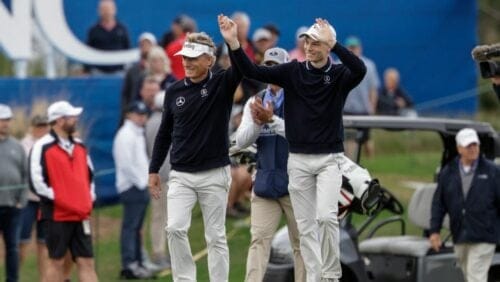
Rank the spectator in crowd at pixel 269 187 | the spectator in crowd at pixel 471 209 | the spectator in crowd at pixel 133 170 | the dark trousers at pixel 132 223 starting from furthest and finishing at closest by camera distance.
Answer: the spectator in crowd at pixel 133 170 → the dark trousers at pixel 132 223 → the spectator in crowd at pixel 471 209 → the spectator in crowd at pixel 269 187

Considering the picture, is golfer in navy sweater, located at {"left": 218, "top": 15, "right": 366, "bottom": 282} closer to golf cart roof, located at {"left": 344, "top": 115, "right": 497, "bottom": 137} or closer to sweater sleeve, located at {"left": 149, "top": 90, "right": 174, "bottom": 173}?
sweater sleeve, located at {"left": 149, "top": 90, "right": 174, "bottom": 173}

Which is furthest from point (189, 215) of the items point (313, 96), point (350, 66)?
point (350, 66)

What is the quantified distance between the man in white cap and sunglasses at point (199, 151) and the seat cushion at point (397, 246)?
2.36 m

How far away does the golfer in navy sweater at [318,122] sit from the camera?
12.3 metres

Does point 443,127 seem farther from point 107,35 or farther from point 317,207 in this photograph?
point 107,35

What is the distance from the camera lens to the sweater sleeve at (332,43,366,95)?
12.2 meters

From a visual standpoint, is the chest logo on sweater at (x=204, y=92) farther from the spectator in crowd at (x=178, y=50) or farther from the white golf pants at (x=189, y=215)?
the spectator in crowd at (x=178, y=50)

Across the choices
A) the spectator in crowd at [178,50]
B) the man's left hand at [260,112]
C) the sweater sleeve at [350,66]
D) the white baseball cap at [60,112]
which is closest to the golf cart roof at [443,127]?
the man's left hand at [260,112]

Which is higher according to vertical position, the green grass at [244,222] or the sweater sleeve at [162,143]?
the sweater sleeve at [162,143]

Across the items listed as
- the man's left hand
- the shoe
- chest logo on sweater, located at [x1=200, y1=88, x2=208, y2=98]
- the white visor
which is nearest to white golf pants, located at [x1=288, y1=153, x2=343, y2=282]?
the man's left hand

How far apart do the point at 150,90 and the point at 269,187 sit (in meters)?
5.25

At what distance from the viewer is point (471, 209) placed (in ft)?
47.0

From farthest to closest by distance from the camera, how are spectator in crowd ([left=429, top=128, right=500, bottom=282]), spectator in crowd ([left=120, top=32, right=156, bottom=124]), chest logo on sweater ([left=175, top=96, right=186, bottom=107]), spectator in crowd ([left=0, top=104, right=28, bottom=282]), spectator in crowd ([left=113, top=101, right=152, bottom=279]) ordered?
spectator in crowd ([left=120, top=32, right=156, bottom=124]), spectator in crowd ([left=113, top=101, right=152, bottom=279]), spectator in crowd ([left=0, top=104, right=28, bottom=282]), spectator in crowd ([left=429, top=128, right=500, bottom=282]), chest logo on sweater ([left=175, top=96, right=186, bottom=107])

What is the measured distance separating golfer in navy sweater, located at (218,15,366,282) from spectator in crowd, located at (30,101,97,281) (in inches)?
108
